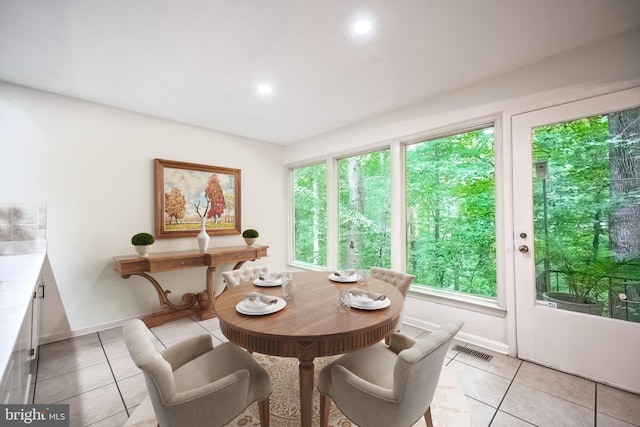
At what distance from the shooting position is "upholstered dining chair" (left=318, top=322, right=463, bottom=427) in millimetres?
1073

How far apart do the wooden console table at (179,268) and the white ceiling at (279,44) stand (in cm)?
178

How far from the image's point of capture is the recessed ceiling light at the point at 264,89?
2629mm

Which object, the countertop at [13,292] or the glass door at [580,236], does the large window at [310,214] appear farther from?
the countertop at [13,292]

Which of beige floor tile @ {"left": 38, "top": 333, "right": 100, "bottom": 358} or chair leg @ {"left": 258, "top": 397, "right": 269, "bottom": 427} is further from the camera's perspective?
beige floor tile @ {"left": 38, "top": 333, "right": 100, "bottom": 358}

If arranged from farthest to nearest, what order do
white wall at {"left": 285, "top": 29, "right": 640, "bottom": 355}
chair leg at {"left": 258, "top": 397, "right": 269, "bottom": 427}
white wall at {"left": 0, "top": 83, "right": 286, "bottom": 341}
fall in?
white wall at {"left": 0, "top": 83, "right": 286, "bottom": 341} < white wall at {"left": 285, "top": 29, "right": 640, "bottom": 355} < chair leg at {"left": 258, "top": 397, "right": 269, "bottom": 427}

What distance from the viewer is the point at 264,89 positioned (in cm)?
271

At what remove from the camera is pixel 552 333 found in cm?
217

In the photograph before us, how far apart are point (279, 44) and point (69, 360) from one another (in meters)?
3.28

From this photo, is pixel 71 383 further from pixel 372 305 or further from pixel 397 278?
pixel 397 278

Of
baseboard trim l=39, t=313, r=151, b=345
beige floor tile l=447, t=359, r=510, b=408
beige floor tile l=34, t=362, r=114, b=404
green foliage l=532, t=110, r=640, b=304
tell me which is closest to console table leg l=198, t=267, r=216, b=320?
baseboard trim l=39, t=313, r=151, b=345

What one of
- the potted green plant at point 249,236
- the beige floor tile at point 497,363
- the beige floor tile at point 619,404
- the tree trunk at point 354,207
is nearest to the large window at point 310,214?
the tree trunk at point 354,207

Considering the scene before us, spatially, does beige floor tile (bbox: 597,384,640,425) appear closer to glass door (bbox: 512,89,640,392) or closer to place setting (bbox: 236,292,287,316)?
glass door (bbox: 512,89,640,392)

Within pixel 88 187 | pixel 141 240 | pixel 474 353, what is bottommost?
pixel 474 353

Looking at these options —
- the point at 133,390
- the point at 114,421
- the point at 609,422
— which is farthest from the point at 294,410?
the point at 609,422
